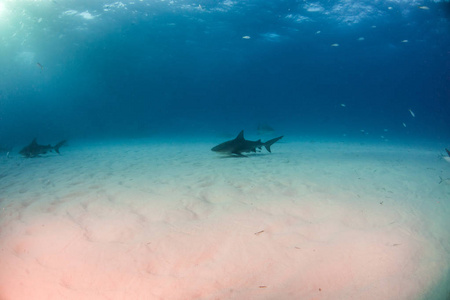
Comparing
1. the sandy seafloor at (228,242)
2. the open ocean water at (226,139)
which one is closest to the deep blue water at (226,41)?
the open ocean water at (226,139)

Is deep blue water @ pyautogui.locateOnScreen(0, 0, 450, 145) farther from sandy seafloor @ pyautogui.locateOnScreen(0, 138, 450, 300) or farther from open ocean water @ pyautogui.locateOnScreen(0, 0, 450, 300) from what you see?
sandy seafloor @ pyautogui.locateOnScreen(0, 138, 450, 300)

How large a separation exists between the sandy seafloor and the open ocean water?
1.3 inches

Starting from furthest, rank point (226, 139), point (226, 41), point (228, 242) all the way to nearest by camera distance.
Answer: point (226, 41), point (226, 139), point (228, 242)

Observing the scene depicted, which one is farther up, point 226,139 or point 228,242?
point 228,242

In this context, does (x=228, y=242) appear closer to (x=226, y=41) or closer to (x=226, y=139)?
(x=226, y=139)

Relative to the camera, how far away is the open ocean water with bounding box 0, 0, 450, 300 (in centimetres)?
312

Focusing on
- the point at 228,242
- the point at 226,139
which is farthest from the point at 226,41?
the point at 228,242

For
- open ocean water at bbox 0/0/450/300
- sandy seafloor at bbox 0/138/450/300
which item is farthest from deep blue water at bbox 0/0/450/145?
sandy seafloor at bbox 0/138/450/300

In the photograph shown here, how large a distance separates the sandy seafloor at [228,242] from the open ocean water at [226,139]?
3 cm

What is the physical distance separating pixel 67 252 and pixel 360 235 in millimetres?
3695

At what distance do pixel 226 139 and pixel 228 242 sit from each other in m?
22.8

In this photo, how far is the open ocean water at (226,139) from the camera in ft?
10.2

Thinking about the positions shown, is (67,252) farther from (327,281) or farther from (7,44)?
(7,44)

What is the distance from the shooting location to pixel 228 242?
277cm
